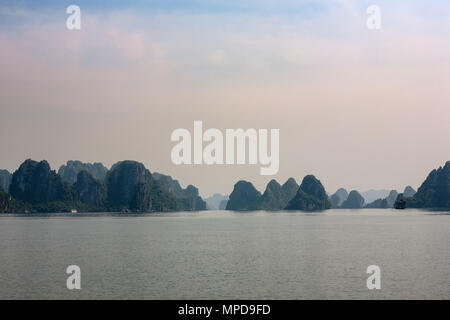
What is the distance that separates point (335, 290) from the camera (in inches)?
2324

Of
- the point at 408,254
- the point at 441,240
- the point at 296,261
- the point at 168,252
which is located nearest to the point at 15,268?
the point at 168,252

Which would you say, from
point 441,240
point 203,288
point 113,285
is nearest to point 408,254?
point 441,240

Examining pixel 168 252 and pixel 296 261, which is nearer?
pixel 296 261

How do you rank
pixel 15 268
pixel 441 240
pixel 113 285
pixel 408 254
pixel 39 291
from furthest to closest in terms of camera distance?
pixel 441 240 → pixel 408 254 → pixel 15 268 → pixel 113 285 → pixel 39 291

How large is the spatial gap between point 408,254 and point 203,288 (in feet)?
167

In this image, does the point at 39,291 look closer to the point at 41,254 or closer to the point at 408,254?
the point at 41,254

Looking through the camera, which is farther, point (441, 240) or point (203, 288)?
point (441, 240)

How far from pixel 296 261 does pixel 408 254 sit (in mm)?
24219
